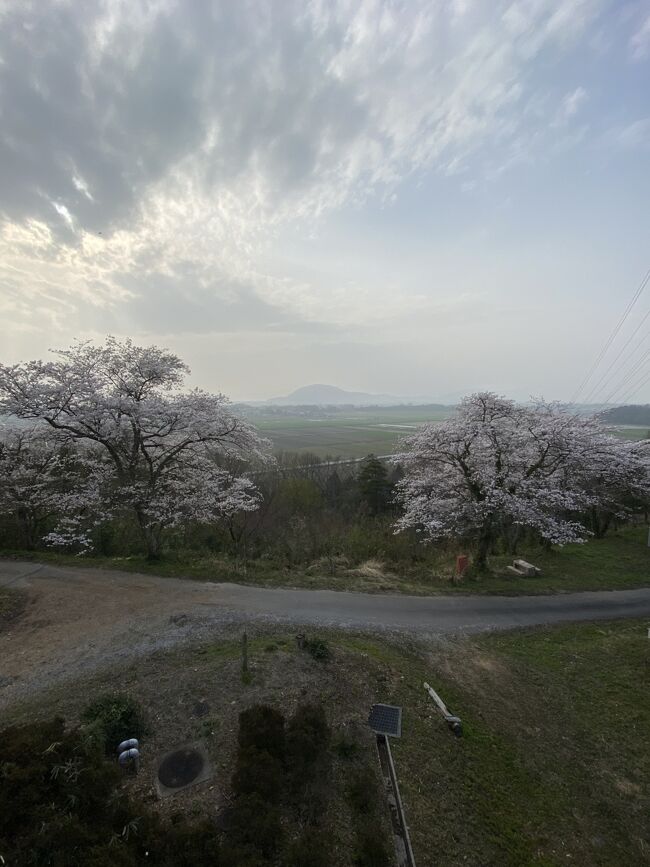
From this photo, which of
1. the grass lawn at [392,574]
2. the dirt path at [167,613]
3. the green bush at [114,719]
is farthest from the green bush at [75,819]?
the grass lawn at [392,574]

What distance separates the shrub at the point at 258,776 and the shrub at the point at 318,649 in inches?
119

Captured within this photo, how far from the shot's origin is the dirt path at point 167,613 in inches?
378

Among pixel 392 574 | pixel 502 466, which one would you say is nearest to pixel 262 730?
pixel 392 574

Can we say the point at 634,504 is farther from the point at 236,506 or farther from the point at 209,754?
the point at 209,754

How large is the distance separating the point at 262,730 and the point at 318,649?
113 inches

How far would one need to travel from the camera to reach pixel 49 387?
570 inches

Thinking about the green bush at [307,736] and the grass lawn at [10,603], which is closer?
the green bush at [307,736]

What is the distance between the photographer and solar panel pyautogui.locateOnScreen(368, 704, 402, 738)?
6.98 metres

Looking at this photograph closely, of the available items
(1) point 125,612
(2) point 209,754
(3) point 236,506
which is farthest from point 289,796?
(3) point 236,506

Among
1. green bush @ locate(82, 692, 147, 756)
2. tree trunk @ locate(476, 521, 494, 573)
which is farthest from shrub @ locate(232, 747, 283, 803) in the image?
tree trunk @ locate(476, 521, 494, 573)

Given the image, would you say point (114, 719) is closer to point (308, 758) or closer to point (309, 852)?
point (308, 758)

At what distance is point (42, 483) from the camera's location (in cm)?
1748

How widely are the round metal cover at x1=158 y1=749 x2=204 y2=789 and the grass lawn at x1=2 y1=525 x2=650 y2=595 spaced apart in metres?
8.14

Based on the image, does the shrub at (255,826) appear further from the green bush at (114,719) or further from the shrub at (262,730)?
the green bush at (114,719)
